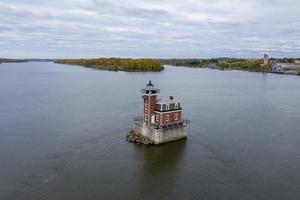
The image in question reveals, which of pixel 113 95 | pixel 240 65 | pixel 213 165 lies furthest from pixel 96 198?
pixel 240 65

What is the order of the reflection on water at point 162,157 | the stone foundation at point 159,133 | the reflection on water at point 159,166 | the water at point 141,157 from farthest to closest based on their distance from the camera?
the stone foundation at point 159,133 → the reflection on water at point 162,157 → the reflection on water at point 159,166 → the water at point 141,157

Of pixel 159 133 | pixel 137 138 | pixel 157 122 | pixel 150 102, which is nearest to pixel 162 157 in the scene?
pixel 159 133

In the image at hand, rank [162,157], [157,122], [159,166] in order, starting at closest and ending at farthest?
1. [159,166]
2. [162,157]
3. [157,122]

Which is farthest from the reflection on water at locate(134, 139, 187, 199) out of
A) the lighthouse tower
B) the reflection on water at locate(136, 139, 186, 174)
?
the lighthouse tower

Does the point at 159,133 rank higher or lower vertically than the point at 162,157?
higher

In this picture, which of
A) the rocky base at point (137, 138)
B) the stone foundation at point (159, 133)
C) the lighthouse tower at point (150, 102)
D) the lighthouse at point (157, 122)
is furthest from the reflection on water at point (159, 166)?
the lighthouse tower at point (150, 102)

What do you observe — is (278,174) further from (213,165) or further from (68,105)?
(68,105)

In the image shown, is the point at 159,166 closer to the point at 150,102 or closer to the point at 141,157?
the point at 141,157

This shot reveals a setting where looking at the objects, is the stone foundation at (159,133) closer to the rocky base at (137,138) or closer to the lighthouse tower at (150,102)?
the rocky base at (137,138)
